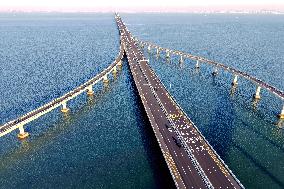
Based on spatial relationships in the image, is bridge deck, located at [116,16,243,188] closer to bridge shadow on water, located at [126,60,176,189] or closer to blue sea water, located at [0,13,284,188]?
bridge shadow on water, located at [126,60,176,189]

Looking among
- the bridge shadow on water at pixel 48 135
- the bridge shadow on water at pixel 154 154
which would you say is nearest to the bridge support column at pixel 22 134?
the bridge shadow on water at pixel 48 135

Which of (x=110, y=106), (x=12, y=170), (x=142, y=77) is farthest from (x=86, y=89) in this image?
(x=12, y=170)

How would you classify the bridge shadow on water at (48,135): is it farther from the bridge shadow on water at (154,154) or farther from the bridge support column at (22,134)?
the bridge shadow on water at (154,154)

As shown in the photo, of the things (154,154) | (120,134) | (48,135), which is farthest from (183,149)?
(48,135)

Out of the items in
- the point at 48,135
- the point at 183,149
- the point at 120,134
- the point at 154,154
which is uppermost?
the point at 183,149

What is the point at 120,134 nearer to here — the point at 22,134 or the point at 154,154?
the point at 154,154
